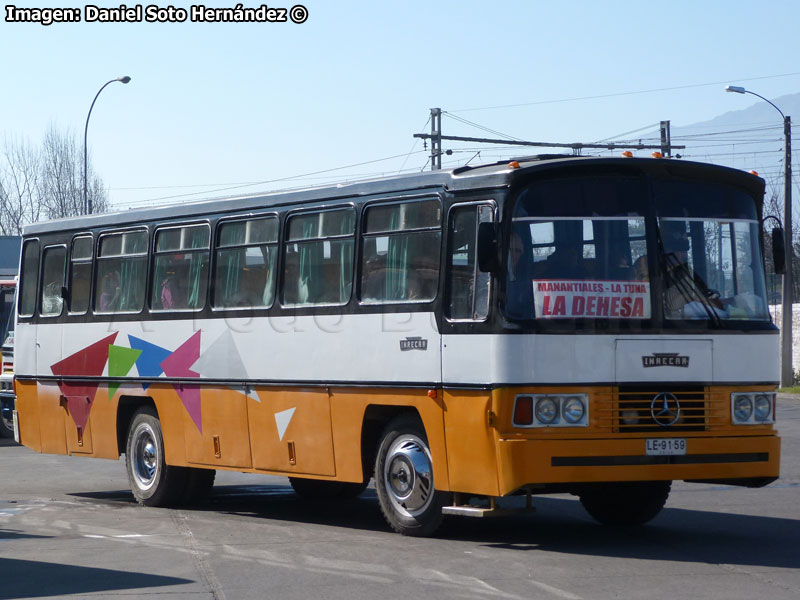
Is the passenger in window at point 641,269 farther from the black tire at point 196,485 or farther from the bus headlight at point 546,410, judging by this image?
the black tire at point 196,485

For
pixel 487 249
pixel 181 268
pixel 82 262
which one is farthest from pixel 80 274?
pixel 487 249

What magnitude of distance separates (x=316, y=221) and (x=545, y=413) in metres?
3.45

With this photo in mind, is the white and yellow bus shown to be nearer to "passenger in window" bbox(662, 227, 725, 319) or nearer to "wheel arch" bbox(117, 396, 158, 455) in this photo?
"passenger in window" bbox(662, 227, 725, 319)

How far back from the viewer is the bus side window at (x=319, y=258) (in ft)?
41.8

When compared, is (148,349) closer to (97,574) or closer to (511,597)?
(97,574)

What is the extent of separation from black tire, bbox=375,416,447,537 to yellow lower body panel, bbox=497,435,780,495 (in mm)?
1039

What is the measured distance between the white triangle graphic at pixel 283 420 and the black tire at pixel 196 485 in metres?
2.21

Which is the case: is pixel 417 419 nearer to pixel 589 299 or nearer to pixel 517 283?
pixel 517 283

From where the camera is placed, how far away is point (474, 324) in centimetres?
1114

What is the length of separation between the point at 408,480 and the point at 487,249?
85.8 inches

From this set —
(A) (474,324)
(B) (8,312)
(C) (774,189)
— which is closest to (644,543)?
(A) (474,324)

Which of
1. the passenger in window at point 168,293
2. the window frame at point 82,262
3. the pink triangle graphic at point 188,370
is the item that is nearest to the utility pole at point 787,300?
the window frame at point 82,262

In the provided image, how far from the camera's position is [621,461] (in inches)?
426

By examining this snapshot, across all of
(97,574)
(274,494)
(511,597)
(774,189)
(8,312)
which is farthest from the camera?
(774,189)
